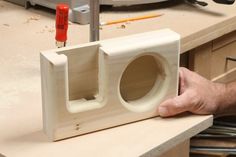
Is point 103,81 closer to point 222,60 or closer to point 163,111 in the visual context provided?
point 163,111

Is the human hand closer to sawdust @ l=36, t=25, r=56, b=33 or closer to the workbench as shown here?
the workbench

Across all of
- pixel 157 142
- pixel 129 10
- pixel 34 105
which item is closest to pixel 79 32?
pixel 129 10

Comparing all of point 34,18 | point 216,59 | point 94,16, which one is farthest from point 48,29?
point 216,59

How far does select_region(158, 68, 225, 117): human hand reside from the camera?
2.97ft

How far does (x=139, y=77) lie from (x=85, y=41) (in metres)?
0.35

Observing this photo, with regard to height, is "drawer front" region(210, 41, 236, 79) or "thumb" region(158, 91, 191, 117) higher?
"thumb" region(158, 91, 191, 117)

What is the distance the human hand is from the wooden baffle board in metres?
0.02

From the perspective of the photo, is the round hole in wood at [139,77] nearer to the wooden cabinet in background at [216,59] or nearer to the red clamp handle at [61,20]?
the red clamp handle at [61,20]

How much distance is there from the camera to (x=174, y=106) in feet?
2.96

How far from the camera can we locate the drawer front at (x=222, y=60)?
137cm

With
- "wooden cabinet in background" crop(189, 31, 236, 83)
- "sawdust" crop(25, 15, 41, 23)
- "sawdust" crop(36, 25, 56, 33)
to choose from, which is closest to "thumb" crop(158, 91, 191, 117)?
"wooden cabinet in background" crop(189, 31, 236, 83)

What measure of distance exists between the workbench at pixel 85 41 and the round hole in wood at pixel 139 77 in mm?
56

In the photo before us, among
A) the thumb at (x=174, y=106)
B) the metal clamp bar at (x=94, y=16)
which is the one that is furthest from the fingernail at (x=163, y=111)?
the metal clamp bar at (x=94, y=16)

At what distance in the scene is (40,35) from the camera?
1286 mm
